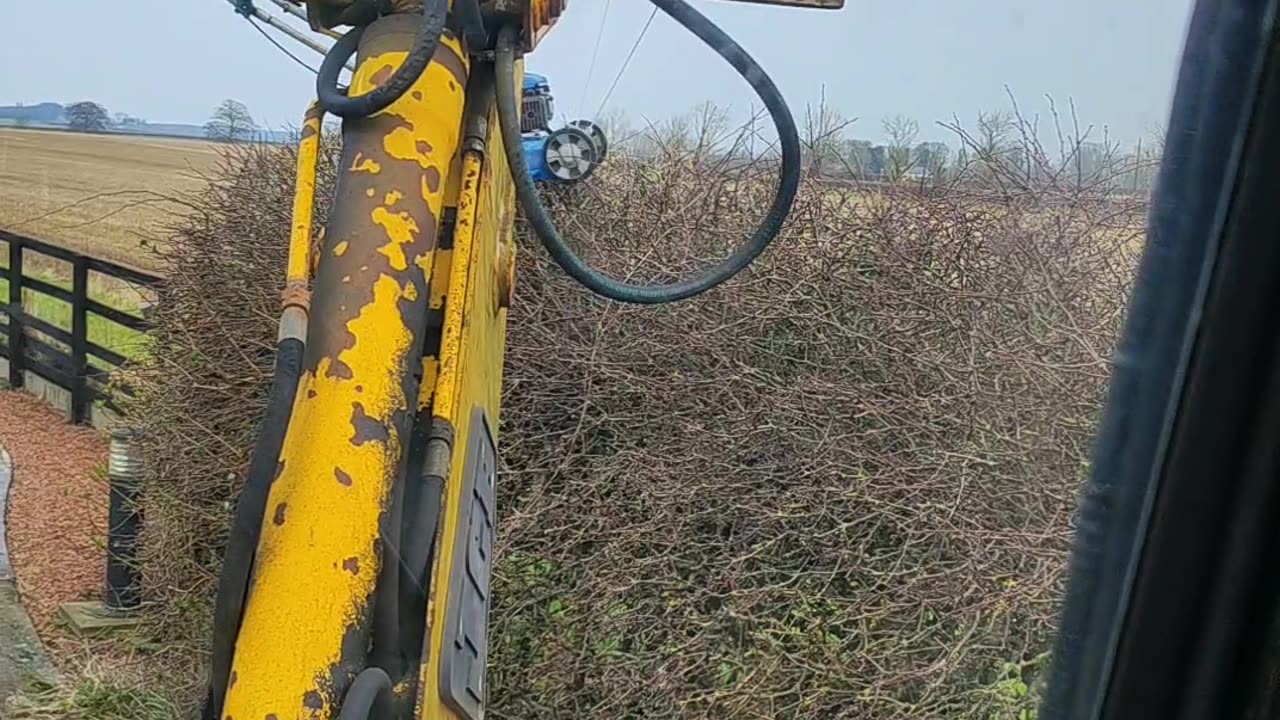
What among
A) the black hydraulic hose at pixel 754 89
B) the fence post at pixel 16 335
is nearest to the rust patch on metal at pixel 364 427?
the black hydraulic hose at pixel 754 89

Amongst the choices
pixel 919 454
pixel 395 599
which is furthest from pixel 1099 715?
pixel 919 454

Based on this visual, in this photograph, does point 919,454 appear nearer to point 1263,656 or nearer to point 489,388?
point 489,388

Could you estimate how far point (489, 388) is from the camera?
1.44m

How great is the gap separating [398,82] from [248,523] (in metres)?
0.43

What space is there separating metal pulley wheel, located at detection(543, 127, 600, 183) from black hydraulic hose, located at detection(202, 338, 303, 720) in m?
2.07

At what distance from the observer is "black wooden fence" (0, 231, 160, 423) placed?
4434 millimetres

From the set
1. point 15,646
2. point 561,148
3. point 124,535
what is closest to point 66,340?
point 124,535

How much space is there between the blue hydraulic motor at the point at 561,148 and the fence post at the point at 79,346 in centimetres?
240

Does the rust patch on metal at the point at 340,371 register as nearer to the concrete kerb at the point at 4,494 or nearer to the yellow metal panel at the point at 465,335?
the yellow metal panel at the point at 465,335

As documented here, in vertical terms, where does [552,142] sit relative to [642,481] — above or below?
above

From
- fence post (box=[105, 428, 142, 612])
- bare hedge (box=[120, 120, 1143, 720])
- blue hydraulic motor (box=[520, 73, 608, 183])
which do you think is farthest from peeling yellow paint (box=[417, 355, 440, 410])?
fence post (box=[105, 428, 142, 612])

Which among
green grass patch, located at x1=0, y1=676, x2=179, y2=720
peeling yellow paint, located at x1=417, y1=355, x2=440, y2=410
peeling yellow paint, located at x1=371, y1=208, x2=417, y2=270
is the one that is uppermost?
peeling yellow paint, located at x1=371, y1=208, x2=417, y2=270

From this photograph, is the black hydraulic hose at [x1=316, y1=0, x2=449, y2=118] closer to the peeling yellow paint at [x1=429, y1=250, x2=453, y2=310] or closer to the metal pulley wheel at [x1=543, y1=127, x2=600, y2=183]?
the peeling yellow paint at [x1=429, y1=250, x2=453, y2=310]

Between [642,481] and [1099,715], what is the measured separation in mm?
2301
